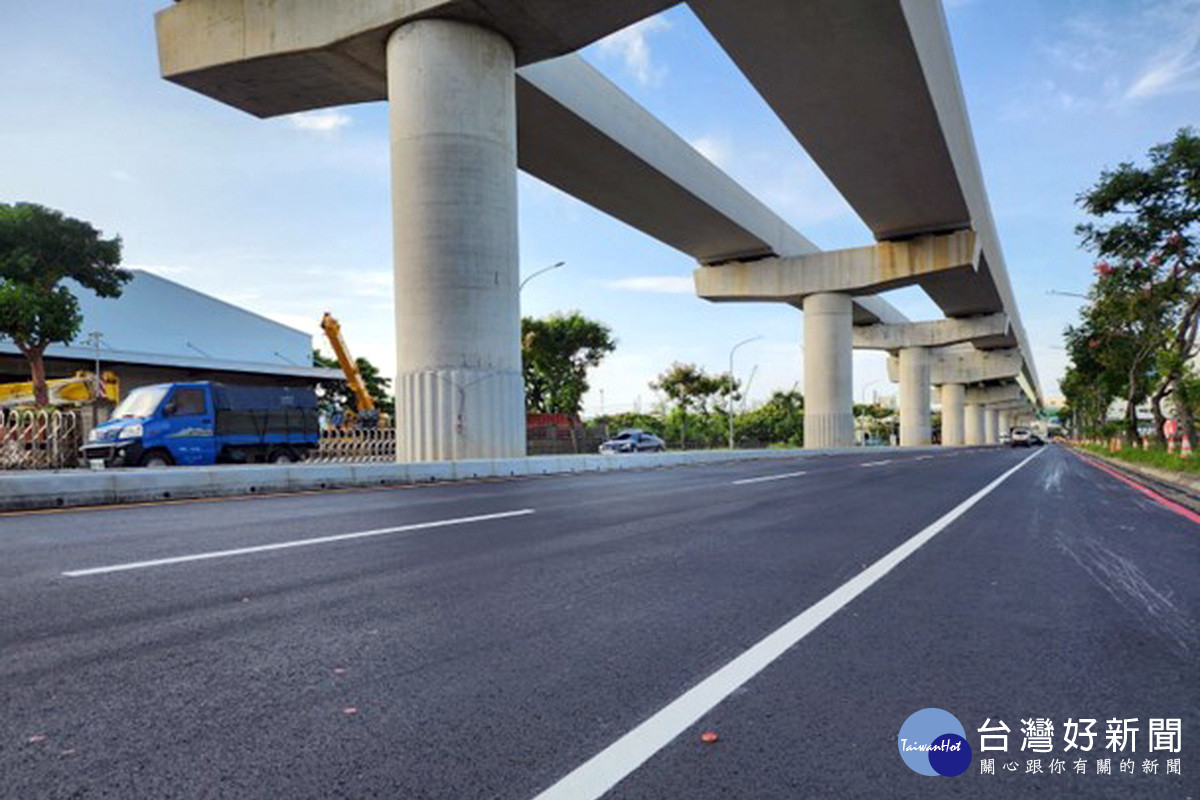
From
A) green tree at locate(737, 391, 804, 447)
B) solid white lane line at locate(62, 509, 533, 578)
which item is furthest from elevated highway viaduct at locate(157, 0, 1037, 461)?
green tree at locate(737, 391, 804, 447)

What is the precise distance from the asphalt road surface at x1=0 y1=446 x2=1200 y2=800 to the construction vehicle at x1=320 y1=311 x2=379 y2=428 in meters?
26.2

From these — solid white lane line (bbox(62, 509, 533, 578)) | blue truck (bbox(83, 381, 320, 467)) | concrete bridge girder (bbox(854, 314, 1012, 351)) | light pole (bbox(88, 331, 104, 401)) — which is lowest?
solid white lane line (bbox(62, 509, 533, 578))

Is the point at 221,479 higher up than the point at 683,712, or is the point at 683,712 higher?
the point at 221,479

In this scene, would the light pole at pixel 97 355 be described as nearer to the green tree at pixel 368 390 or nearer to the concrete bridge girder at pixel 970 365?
Answer: the green tree at pixel 368 390

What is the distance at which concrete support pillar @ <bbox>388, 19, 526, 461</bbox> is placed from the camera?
1641 cm

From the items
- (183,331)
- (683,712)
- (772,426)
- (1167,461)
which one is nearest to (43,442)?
(683,712)

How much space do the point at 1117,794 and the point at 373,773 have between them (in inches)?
82.8

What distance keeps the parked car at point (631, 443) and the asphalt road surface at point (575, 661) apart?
33493 mm

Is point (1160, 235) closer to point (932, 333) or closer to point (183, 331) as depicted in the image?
point (932, 333)

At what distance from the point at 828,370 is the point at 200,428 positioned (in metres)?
28.9

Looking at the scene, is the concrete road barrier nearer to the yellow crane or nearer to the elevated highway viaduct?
the elevated highway viaduct

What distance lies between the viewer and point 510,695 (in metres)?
2.88

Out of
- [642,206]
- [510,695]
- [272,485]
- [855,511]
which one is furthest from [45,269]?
[510,695]

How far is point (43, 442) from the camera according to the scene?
76.1 feet
